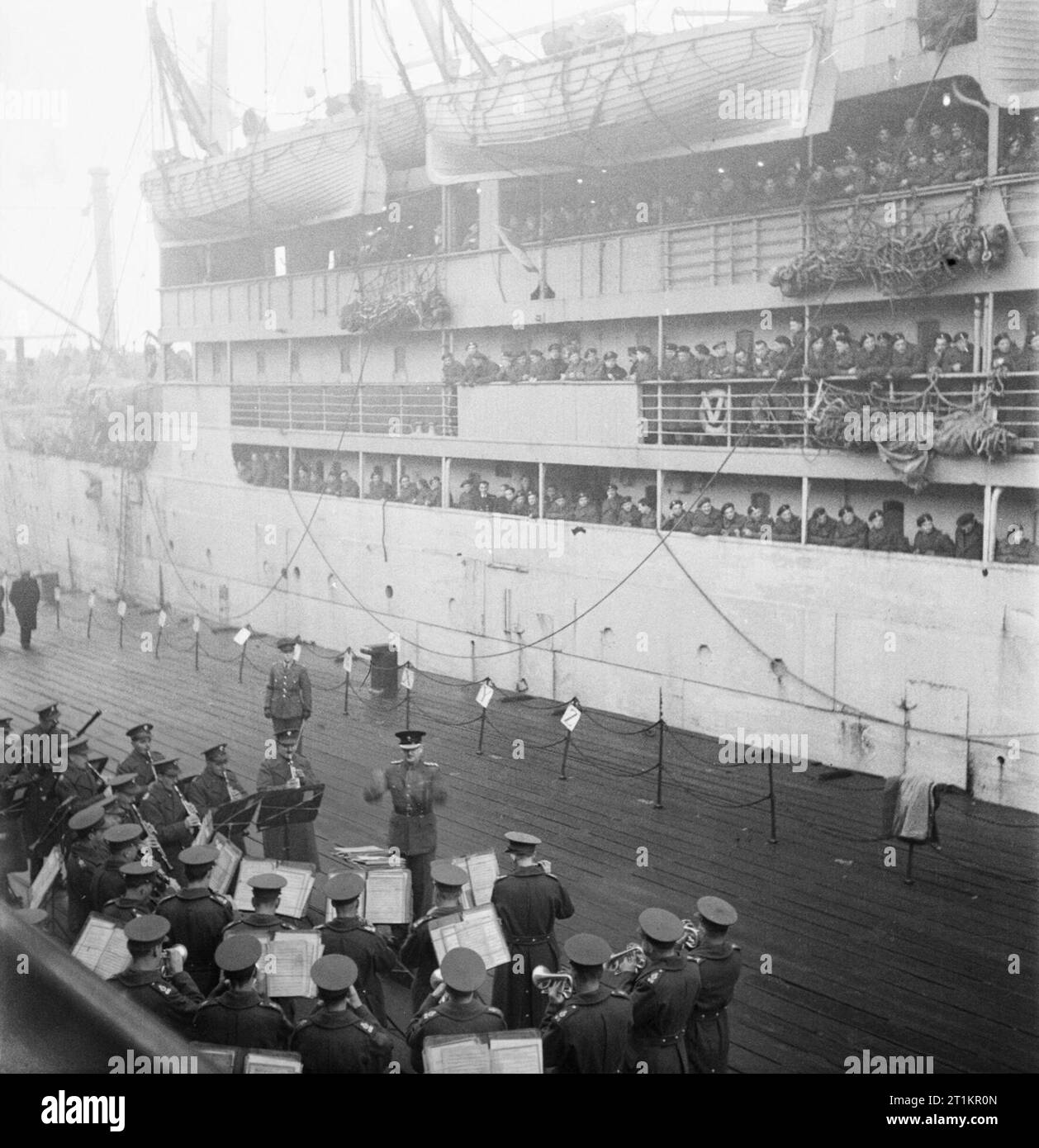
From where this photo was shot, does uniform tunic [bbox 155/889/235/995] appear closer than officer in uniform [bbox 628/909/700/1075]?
No

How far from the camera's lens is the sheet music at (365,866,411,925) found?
665cm

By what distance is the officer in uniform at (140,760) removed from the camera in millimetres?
9125

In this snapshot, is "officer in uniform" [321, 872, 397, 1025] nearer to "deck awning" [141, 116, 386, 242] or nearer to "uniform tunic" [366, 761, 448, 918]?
"uniform tunic" [366, 761, 448, 918]

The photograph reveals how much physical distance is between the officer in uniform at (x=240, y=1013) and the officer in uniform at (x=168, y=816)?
305cm

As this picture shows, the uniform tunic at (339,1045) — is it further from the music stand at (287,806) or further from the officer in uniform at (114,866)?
the music stand at (287,806)

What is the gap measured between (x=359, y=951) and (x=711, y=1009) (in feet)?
6.06

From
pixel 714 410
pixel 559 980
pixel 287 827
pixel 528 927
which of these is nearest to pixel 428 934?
pixel 528 927

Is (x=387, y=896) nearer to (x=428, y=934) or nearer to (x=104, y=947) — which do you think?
(x=428, y=934)

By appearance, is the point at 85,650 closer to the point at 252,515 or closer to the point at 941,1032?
the point at 252,515

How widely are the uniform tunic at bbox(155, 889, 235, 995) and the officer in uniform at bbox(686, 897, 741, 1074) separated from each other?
8.61ft

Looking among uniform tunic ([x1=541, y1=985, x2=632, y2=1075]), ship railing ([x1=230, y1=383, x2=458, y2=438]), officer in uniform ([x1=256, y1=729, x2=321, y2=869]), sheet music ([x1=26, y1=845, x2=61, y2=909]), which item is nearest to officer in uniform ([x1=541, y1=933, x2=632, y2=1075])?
uniform tunic ([x1=541, y1=985, x2=632, y2=1075])

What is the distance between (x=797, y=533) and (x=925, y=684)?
2.37 meters

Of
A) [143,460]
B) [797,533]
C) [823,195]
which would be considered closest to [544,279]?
[823,195]

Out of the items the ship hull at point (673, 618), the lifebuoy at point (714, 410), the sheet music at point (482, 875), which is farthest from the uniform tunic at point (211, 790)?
the lifebuoy at point (714, 410)
